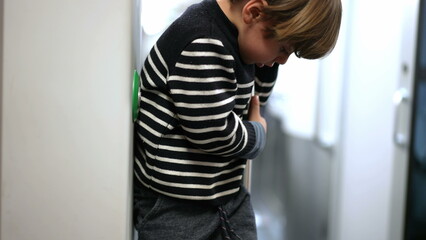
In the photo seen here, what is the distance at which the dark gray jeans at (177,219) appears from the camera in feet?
2.41

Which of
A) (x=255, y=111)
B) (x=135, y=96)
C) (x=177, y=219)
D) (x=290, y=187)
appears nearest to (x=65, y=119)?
(x=135, y=96)

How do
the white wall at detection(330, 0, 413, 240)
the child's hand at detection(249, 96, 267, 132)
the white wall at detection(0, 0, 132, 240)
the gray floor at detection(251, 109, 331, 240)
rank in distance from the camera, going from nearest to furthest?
the white wall at detection(0, 0, 132, 240), the child's hand at detection(249, 96, 267, 132), the white wall at detection(330, 0, 413, 240), the gray floor at detection(251, 109, 331, 240)

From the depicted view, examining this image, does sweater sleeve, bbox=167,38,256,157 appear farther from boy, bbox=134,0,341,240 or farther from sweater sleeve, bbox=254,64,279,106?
sweater sleeve, bbox=254,64,279,106

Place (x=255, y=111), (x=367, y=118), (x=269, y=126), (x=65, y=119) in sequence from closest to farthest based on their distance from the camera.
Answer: (x=65, y=119), (x=255, y=111), (x=367, y=118), (x=269, y=126)

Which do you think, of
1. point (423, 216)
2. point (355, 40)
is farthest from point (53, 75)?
point (423, 216)

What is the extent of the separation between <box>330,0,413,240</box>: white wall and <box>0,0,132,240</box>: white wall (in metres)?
1.41

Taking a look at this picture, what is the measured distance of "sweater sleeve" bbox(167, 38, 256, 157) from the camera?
2.18ft

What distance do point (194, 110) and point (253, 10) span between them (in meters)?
0.18

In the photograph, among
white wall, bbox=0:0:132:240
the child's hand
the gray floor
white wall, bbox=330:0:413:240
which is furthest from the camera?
the gray floor

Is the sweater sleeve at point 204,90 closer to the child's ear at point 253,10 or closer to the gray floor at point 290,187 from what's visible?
the child's ear at point 253,10

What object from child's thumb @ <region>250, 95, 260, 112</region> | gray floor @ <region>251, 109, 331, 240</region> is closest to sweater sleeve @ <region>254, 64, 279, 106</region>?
child's thumb @ <region>250, 95, 260, 112</region>

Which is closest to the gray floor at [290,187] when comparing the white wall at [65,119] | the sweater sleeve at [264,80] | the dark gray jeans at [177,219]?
the sweater sleeve at [264,80]

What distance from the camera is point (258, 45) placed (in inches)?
28.4

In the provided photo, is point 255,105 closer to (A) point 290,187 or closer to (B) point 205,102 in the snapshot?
(B) point 205,102
